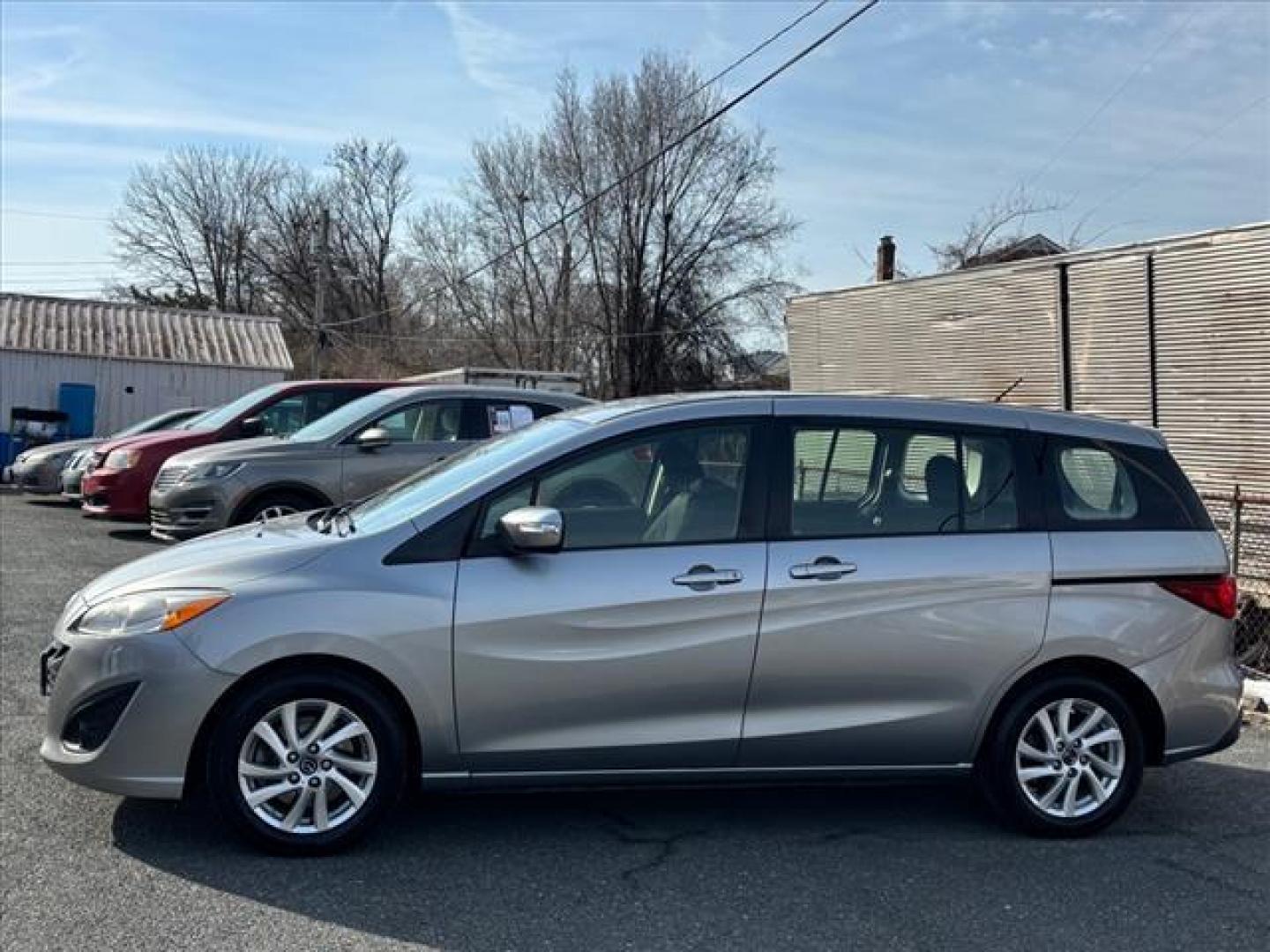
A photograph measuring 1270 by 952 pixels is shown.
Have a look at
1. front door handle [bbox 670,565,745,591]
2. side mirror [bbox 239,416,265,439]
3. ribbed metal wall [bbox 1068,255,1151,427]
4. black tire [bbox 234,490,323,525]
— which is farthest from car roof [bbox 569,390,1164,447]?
side mirror [bbox 239,416,265,439]

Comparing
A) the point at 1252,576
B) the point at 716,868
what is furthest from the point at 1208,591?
the point at 1252,576

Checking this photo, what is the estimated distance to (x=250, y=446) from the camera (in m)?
10.8

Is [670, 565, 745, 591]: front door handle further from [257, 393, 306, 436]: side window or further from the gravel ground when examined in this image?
[257, 393, 306, 436]: side window

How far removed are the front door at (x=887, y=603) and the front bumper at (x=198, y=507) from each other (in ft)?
22.6

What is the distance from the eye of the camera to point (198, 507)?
1046 centimetres

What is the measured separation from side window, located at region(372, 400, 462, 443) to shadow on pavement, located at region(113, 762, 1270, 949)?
599 centimetres

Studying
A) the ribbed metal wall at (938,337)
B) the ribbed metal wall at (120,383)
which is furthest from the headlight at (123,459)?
the ribbed metal wall at (120,383)

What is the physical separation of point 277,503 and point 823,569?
7.09m

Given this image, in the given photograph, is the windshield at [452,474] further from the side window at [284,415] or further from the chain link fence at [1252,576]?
the side window at [284,415]

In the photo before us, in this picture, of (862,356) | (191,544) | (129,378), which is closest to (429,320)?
(129,378)

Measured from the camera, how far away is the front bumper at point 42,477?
18.3m

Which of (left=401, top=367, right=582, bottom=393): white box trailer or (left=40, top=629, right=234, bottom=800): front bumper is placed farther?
(left=401, top=367, right=582, bottom=393): white box trailer

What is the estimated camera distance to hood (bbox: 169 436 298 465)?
10555 mm

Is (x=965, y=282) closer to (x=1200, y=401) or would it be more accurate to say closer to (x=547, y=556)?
(x=1200, y=401)
